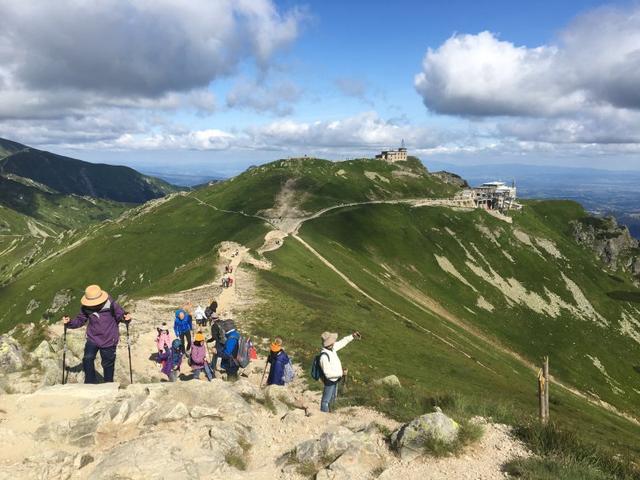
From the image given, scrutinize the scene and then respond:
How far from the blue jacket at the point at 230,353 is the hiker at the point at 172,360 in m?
3.04

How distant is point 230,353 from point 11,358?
36.1ft

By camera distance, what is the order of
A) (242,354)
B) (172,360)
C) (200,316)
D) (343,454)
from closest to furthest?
(343,454) < (242,354) < (172,360) < (200,316)

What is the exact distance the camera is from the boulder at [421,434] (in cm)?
1472

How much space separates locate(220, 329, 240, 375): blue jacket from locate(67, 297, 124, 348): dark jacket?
6.42 m

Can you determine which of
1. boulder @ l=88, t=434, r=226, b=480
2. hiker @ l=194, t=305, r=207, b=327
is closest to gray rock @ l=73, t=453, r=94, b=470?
boulder @ l=88, t=434, r=226, b=480

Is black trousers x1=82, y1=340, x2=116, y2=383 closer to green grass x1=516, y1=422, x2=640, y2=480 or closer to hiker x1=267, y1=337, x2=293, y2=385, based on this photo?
hiker x1=267, y1=337, x2=293, y2=385

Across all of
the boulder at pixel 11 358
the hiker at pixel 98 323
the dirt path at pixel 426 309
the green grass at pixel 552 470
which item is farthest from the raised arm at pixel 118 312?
the dirt path at pixel 426 309

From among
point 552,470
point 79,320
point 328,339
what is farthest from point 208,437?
point 552,470

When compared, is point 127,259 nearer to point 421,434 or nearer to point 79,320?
point 79,320

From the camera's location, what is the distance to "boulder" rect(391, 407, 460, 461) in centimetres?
1472

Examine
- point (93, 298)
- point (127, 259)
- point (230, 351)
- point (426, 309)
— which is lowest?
point (127, 259)

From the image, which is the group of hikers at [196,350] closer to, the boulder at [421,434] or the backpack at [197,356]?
the backpack at [197,356]

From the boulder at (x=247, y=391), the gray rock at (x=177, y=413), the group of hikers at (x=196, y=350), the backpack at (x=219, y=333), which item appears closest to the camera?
the gray rock at (x=177, y=413)

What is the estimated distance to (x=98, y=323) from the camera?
19281 mm
